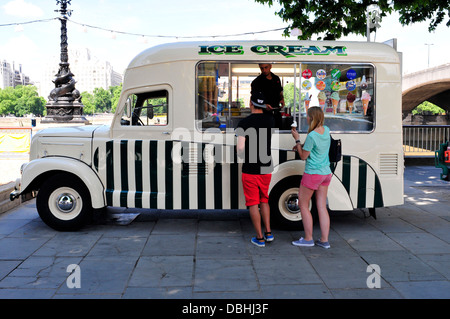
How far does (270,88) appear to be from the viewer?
595 cm

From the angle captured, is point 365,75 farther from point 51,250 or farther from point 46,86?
point 46,86

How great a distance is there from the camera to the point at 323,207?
5305 millimetres

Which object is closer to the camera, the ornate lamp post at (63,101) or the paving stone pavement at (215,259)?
the paving stone pavement at (215,259)

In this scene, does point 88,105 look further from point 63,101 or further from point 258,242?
point 258,242

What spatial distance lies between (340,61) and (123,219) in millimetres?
4077

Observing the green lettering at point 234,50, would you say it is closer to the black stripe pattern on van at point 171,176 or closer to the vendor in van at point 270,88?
the vendor in van at point 270,88

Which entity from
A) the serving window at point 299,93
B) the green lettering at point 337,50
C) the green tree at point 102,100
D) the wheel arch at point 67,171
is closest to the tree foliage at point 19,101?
the green tree at point 102,100

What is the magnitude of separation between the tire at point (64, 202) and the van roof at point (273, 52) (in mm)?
2107

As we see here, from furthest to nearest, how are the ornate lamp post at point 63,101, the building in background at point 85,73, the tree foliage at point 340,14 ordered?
1. the building in background at point 85,73
2. the ornate lamp post at point 63,101
3. the tree foliage at point 340,14

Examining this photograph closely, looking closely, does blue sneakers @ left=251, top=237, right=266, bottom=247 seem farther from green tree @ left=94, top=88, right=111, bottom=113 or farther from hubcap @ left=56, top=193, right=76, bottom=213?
green tree @ left=94, top=88, right=111, bottom=113

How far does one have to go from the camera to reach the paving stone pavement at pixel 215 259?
4.08 m

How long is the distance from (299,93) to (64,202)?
145 inches

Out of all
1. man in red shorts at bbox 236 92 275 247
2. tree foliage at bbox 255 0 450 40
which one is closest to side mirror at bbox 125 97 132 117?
man in red shorts at bbox 236 92 275 247
